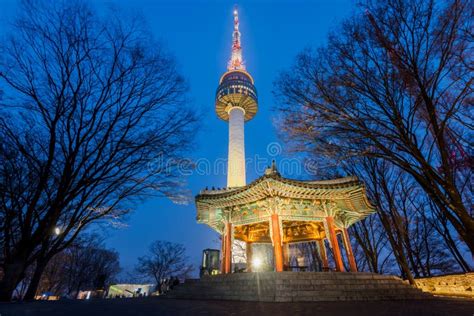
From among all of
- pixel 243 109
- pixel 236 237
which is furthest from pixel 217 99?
pixel 236 237

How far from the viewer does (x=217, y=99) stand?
40750 millimetres

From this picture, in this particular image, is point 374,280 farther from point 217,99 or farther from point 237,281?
point 217,99

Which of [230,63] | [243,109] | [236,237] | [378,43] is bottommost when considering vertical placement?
[236,237]

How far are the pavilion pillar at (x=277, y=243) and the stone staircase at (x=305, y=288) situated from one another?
6.02ft

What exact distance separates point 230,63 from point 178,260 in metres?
37.4

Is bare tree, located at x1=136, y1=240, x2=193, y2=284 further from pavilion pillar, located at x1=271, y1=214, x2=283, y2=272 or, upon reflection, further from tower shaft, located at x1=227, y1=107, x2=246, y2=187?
pavilion pillar, located at x1=271, y1=214, x2=283, y2=272

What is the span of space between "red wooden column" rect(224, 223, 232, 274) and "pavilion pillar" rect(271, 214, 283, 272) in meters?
2.80

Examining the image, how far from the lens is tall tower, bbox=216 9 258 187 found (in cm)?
3400

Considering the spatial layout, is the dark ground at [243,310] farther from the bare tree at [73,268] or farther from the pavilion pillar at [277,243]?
the bare tree at [73,268]

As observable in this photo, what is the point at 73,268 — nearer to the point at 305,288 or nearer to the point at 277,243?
the point at 277,243

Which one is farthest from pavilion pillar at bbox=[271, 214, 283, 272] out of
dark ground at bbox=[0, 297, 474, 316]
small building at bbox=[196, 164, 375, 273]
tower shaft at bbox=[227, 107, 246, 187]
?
tower shaft at bbox=[227, 107, 246, 187]

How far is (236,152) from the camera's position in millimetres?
34125

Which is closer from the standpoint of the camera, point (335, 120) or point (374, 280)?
point (335, 120)

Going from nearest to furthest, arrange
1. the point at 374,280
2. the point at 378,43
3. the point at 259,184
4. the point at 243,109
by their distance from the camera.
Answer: the point at 378,43, the point at 374,280, the point at 259,184, the point at 243,109
